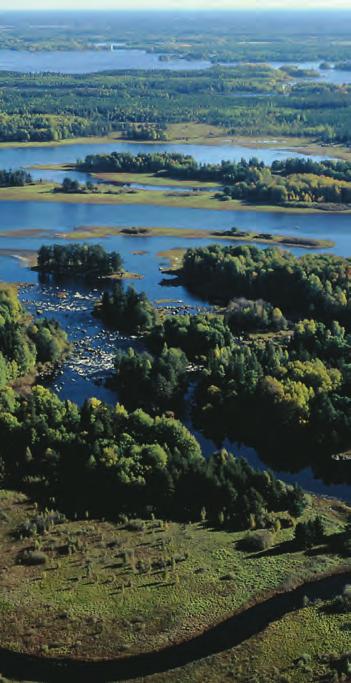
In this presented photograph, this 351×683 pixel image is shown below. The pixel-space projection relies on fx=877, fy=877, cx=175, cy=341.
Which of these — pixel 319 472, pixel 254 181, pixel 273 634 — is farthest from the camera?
pixel 254 181

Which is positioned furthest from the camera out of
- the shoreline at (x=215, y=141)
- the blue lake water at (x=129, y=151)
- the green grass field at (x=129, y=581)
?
the shoreline at (x=215, y=141)

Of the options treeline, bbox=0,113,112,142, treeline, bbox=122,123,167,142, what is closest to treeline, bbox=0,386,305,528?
treeline, bbox=122,123,167,142

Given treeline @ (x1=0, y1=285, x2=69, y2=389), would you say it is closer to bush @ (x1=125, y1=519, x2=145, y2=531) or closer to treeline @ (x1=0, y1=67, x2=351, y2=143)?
bush @ (x1=125, y1=519, x2=145, y2=531)

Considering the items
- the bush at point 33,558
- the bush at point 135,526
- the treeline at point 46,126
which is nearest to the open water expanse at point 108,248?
the bush at point 135,526

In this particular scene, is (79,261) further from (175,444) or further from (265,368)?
(175,444)

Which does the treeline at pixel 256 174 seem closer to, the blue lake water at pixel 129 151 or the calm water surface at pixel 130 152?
the calm water surface at pixel 130 152

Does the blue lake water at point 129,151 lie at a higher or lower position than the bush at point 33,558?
higher

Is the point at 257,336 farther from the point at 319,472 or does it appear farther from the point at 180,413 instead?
the point at 319,472

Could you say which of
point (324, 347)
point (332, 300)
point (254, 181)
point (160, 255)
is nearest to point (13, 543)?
point (324, 347)
